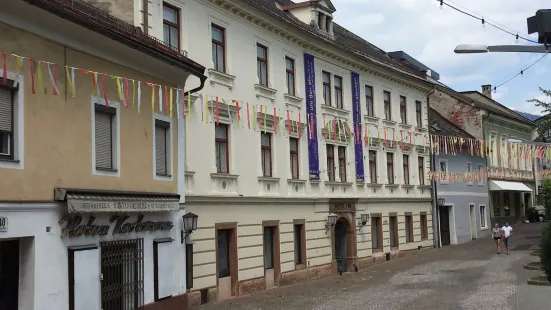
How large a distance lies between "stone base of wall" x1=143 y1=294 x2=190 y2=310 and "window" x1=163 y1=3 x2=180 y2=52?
7.25 meters

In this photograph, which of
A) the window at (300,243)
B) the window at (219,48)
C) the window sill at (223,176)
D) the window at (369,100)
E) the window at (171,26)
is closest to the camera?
the window at (171,26)

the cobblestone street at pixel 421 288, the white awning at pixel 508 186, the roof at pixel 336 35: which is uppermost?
the roof at pixel 336 35

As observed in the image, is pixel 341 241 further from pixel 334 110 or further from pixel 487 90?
pixel 487 90

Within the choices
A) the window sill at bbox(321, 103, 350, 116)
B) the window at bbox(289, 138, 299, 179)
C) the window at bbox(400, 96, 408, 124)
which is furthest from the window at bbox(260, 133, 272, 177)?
the window at bbox(400, 96, 408, 124)

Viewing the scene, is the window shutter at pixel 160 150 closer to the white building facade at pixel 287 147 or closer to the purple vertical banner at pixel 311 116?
the white building facade at pixel 287 147

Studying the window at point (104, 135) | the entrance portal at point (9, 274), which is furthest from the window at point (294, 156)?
the entrance portal at point (9, 274)

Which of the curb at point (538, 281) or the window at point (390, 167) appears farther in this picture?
the window at point (390, 167)

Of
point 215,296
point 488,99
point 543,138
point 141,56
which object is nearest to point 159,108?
point 141,56

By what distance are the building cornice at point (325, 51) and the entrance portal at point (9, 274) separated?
38.0 feet

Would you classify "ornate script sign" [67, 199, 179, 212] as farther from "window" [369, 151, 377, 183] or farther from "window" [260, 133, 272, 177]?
"window" [369, 151, 377, 183]

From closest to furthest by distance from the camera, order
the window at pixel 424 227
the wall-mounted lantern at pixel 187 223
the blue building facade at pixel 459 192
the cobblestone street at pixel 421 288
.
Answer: the wall-mounted lantern at pixel 187 223 < the cobblestone street at pixel 421 288 < the window at pixel 424 227 < the blue building facade at pixel 459 192

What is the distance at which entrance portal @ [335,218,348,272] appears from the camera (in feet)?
94.5

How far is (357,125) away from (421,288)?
9785mm

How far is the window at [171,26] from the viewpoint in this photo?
18.8 metres
